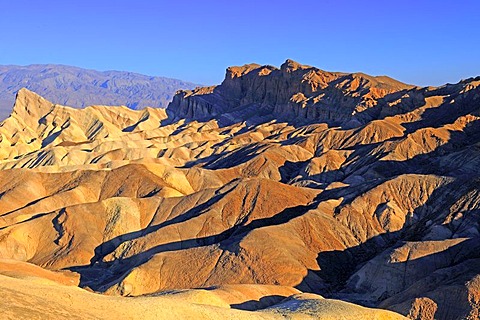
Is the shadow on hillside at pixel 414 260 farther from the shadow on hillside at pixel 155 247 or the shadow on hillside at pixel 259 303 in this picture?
the shadow on hillside at pixel 155 247

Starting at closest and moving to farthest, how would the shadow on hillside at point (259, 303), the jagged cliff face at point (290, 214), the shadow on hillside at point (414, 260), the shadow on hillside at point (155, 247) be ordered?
the shadow on hillside at point (259, 303) < the shadow on hillside at point (414, 260) < the jagged cliff face at point (290, 214) < the shadow on hillside at point (155, 247)

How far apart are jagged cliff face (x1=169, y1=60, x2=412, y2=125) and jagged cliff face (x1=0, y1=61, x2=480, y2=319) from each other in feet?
17.8

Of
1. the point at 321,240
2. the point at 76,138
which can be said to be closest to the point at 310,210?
the point at 321,240

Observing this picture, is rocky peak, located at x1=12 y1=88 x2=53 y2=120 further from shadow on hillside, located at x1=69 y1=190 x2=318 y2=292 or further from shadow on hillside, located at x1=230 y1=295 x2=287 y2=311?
shadow on hillside, located at x1=230 y1=295 x2=287 y2=311

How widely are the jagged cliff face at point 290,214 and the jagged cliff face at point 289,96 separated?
5.41m

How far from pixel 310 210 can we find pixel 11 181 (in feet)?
134

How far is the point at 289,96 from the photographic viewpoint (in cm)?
13538

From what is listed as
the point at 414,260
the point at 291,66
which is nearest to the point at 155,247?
the point at 414,260

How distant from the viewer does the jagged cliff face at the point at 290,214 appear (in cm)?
4272

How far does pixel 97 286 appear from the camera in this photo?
46281mm

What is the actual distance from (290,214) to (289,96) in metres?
82.2

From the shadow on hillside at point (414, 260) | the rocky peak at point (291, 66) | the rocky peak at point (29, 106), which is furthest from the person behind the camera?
the rocky peak at point (29, 106)

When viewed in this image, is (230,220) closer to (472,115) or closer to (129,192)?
(129,192)

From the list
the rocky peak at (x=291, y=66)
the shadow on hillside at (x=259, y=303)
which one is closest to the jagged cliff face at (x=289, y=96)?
the rocky peak at (x=291, y=66)
